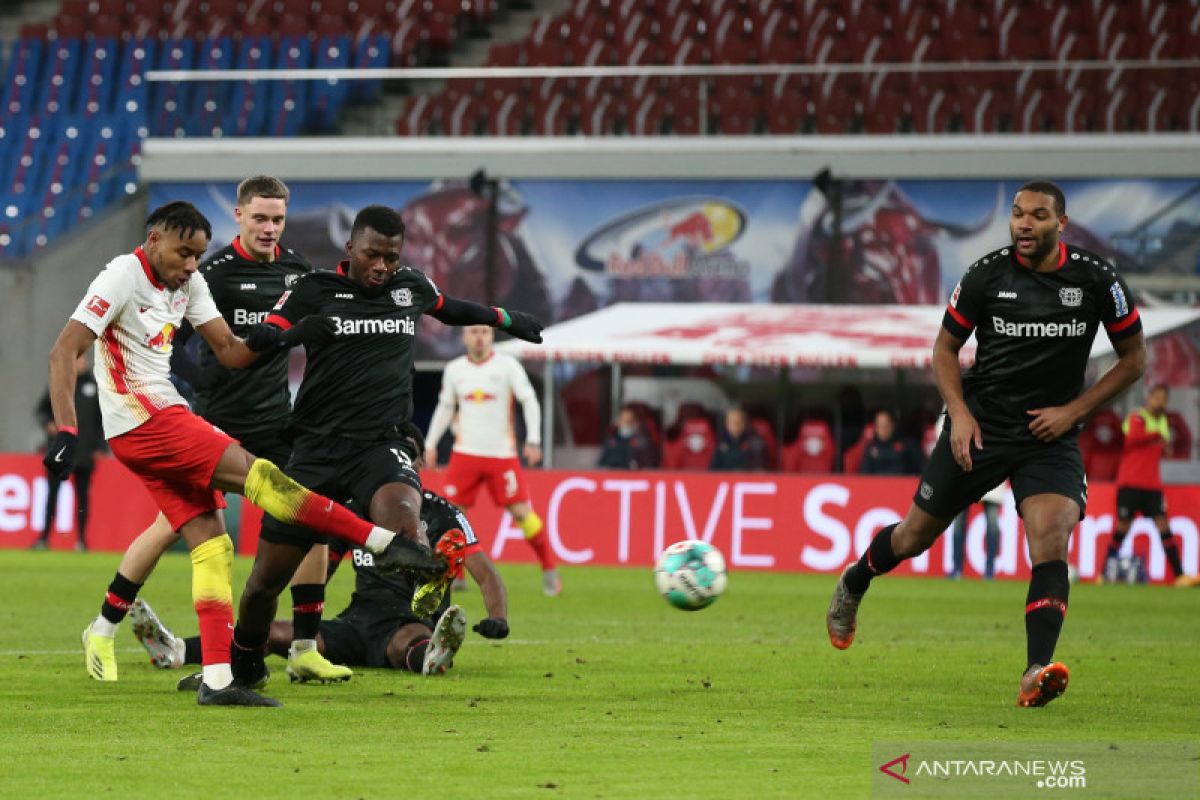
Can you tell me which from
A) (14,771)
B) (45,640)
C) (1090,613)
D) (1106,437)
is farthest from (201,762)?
(1106,437)

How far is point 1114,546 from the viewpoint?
62.5ft

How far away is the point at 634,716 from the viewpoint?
25.4ft

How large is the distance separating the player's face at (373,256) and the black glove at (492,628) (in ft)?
6.51

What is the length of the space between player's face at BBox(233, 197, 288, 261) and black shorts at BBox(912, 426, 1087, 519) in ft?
11.2

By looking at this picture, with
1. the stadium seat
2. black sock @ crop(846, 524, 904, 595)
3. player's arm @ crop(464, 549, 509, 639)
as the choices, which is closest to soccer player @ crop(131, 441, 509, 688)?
player's arm @ crop(464, 549, 509, 639)

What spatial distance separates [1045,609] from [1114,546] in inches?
450

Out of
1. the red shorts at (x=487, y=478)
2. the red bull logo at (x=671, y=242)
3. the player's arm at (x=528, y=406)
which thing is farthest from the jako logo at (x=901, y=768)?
the red bull logo at (x=671, y=242)

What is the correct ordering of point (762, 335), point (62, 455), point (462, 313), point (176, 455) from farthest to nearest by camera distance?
point (762, 335), point (462, 313), point (176, 455), point (62, 455)

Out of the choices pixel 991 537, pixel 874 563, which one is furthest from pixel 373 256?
pixel 991 537

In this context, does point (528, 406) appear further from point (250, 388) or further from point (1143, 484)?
point (1143, 484)

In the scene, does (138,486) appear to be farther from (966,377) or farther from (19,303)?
(966,377)

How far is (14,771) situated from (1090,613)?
10.5 meters

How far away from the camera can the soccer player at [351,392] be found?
8.30m

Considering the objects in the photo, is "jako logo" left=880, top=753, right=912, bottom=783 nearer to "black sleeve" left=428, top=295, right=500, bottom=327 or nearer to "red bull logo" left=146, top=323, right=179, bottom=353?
"black sleeve" left=428, top=295, right=500, bottom=327
